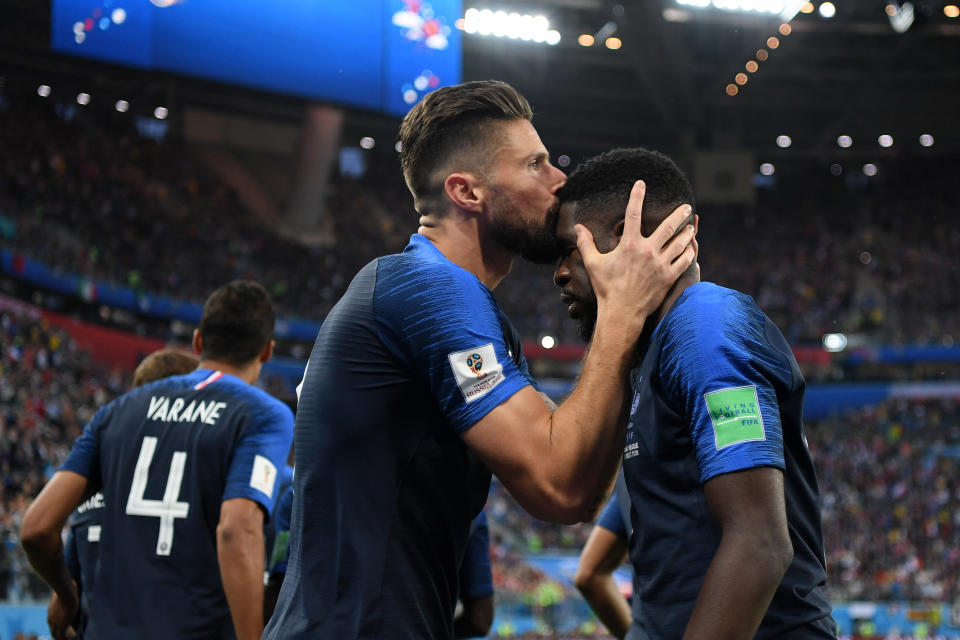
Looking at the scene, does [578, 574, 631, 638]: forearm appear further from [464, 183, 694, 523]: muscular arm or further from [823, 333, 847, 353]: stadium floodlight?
[823, 333, 847, 353]: stadium floodlight

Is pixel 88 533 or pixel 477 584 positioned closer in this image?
pixel 477 584

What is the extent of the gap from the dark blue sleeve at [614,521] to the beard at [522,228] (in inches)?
57.5

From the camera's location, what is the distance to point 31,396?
50.6ft

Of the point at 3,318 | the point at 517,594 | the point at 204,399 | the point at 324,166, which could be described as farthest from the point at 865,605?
the point at 324,166

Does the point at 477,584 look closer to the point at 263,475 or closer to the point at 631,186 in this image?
the point at 263,475

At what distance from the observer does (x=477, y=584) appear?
3.37 meters

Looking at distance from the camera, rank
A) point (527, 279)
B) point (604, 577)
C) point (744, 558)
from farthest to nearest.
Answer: point (527, 279), point (604, 577), point (744, 558)

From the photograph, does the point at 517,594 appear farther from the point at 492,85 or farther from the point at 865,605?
the point at 492,85

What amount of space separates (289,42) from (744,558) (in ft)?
67.0

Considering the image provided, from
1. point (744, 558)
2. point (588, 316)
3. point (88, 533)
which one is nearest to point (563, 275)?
point (588, 316)

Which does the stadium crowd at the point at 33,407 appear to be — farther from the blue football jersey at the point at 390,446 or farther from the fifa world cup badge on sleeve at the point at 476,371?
the fifa world cup badge on sleeve at the point at 476,371

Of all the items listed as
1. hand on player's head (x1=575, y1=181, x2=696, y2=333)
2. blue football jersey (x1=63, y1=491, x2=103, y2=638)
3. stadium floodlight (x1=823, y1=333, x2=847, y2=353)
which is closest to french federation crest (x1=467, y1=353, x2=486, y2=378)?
hand on player's head (x1=575, y1=181, x2=696, y2=333)

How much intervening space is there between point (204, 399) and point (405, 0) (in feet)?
55.2

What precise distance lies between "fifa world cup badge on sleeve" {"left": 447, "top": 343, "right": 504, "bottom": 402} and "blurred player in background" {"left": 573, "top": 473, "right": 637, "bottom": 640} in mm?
1575
